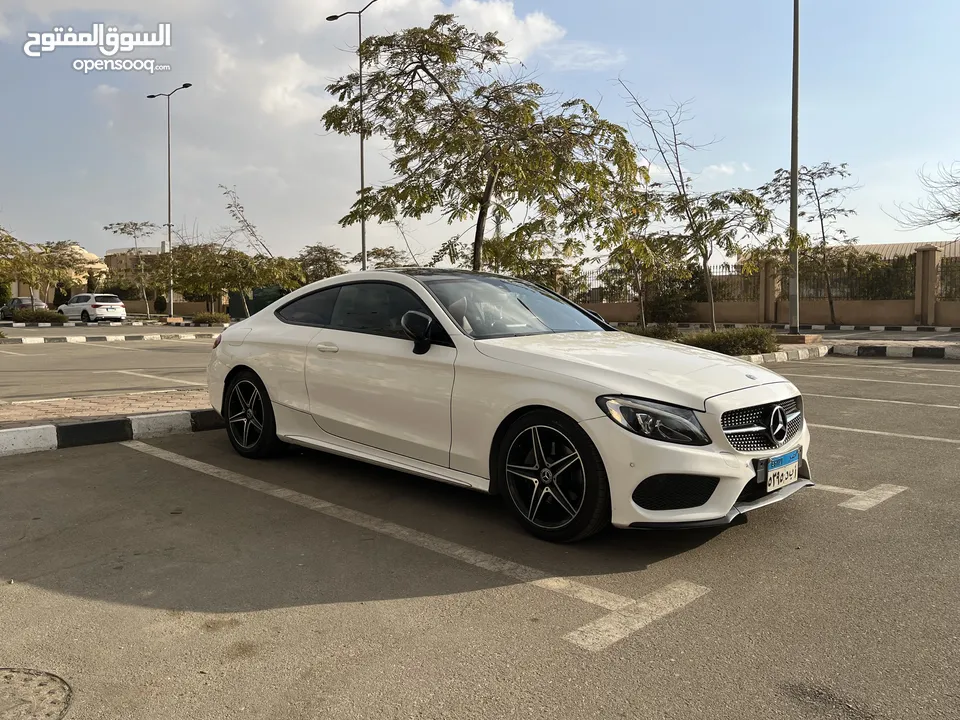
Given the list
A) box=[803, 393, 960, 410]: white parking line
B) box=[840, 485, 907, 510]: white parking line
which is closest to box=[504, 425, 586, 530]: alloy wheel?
box=[840, 485, 907, 510]: white parking line

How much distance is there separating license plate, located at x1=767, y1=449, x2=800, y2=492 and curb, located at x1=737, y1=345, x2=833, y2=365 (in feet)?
30.8

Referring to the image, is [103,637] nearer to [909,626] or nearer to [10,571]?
[10,571]

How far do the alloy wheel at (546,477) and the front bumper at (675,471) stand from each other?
190 mm

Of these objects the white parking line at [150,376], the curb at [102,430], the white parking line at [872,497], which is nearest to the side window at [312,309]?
the curb at [102,430]

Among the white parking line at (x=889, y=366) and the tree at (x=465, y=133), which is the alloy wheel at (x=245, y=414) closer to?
the tree at (x=465, y=133)

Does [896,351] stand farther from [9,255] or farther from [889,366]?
[9,255]

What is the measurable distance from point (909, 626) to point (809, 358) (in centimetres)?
1292

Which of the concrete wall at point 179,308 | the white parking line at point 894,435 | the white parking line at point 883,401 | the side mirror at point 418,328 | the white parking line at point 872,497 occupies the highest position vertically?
the concrete wall at point 179,308

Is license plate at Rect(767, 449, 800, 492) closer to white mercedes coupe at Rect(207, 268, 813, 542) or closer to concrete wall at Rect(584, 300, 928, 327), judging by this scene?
white mercedes coupe at Rect(207, 268, 813, 542)

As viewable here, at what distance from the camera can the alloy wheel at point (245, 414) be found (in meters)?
5.87

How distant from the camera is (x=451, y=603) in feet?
10.9

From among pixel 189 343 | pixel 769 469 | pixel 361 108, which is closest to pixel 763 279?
pixel 189 343

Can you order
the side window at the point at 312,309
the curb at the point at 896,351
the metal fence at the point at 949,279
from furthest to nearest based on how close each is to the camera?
the metal fence at the point at 949,279, the curb at the point at 896,351, the side window at the point at 312,309

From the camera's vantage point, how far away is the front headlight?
3701 mm
